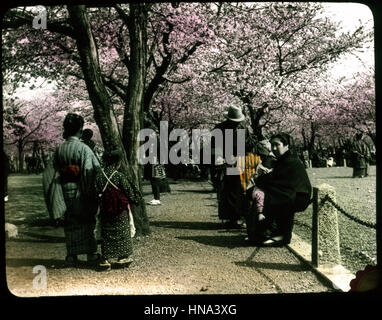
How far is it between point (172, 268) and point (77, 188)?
1.35 metres

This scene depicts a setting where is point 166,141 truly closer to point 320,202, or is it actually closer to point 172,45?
point 320,202

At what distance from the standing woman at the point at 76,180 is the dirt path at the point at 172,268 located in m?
0.36

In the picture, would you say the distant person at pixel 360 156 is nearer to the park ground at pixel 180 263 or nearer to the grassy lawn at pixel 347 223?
the grassy lawn at pixel 347 223

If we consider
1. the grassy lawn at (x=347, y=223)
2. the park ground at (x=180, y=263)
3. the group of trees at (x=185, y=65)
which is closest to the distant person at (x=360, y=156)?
the group of trees at (x=185, y=65)

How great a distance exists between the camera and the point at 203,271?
4.76 metres

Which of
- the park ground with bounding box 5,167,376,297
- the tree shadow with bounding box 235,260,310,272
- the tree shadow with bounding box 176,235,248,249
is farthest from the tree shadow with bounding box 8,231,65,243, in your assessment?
the tree shadow with bounding box 235,260,310,272

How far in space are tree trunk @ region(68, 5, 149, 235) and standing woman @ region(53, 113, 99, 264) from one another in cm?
120

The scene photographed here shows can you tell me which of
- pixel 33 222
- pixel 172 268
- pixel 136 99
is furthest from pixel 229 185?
pixel 33 222

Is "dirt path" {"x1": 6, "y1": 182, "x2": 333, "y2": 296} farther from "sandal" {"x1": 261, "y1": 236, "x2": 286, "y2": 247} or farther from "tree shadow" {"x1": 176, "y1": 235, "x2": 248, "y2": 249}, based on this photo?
"sandal" {"x1": 261, "y1": 236, "x2": 286, "y2": 247}

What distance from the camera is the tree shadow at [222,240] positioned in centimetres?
582

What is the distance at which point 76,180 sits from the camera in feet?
15.3

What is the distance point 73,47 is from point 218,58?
480 centimetres

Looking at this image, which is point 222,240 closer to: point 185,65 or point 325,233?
point 325,233
